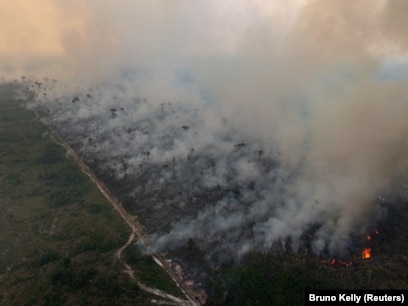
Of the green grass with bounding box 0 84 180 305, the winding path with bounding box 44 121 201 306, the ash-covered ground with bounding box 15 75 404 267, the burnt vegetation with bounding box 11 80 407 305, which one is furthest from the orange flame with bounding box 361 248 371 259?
the green grass with bounding box 0 84 180 305

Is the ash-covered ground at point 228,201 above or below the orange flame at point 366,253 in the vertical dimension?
above

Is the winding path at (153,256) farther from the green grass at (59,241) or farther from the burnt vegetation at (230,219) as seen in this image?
the burnt vegetation at (230,219)

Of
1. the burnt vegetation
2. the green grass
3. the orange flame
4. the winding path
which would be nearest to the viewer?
the burnt vegetation

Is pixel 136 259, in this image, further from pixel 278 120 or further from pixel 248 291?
pixel 278 120

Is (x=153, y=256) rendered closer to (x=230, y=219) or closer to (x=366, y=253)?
(x=230, y=219)

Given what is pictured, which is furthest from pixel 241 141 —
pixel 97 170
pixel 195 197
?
pixel 97 170

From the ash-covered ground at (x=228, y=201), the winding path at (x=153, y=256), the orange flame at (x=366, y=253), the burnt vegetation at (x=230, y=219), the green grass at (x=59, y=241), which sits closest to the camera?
the burnt vegetation at (x=230, y=219)

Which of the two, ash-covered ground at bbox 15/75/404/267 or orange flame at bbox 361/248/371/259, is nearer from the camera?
orange flame at bbox 361/248/371/259

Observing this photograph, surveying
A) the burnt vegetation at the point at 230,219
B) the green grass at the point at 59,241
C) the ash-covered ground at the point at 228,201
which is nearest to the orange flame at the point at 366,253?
the burnt vegetation at the point at 230,219

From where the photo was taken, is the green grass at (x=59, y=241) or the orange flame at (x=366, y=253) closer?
the green grass at (x=59, y=241)

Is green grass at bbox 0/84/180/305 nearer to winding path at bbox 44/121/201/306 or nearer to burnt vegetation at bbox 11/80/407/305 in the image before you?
winding path at bbox 44/121/201/306
